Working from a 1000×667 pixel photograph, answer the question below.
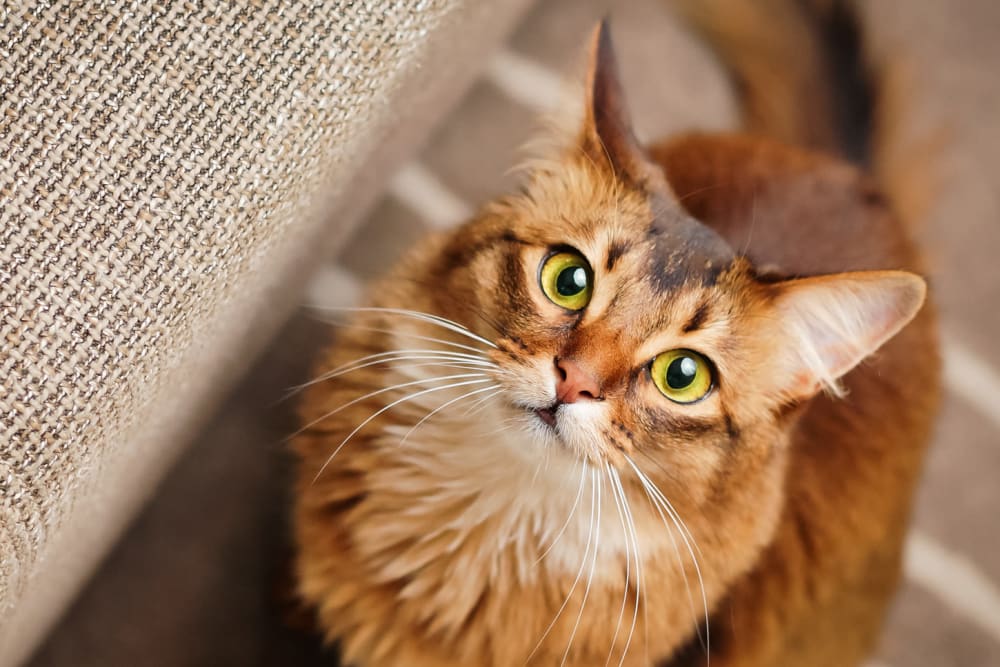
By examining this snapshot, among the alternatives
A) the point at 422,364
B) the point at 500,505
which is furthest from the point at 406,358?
the point at 500,505

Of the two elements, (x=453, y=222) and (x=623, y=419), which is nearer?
(x=623, y=419)

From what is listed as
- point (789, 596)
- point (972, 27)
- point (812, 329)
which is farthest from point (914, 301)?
point (972, 27)

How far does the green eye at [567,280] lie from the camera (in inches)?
32.4

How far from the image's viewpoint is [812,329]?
86 cm

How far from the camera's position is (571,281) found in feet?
2.71

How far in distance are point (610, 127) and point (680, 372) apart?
0.29 metres

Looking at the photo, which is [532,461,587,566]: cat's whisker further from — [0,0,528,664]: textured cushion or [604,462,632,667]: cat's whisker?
[0,0,528,664]: textured cushion

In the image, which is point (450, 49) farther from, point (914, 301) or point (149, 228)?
point (914, 301)

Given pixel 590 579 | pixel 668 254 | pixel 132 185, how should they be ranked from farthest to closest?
1. pixel 590 579
2. pixel 668 254
3. pixel 132 185

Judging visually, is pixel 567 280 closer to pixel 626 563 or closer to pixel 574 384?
pixel 574 384

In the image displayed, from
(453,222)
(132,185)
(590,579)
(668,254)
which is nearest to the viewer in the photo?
(132,185)

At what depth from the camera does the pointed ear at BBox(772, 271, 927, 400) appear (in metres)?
0.78

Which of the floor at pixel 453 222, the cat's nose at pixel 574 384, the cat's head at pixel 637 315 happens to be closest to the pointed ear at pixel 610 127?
the cat's head at pixel 637 315

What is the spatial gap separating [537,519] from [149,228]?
529 mm
